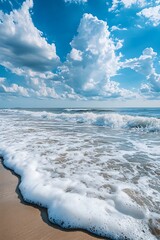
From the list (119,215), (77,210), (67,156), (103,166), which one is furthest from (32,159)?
(119,215)

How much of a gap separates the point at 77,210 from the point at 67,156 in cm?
319

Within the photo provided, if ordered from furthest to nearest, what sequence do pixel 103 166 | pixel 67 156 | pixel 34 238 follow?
pixel 67 156 < pixel 103 166 < pixel 34 238

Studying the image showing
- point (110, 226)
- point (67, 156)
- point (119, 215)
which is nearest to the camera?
point (110, 226)

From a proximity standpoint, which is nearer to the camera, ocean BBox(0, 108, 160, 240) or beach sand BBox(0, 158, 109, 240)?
beach sand BBox(0, 158, 109, 240)

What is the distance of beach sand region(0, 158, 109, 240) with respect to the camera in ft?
8.64

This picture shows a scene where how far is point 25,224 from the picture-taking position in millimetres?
2861

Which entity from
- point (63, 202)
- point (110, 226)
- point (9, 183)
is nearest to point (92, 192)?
point (63, 202)

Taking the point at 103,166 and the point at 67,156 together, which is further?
the point at 67,156

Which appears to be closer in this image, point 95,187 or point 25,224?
point 25,224

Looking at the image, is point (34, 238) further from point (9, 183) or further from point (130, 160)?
point (130, 160)

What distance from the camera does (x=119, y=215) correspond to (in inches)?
121

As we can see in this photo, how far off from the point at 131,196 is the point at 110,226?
0.98 m

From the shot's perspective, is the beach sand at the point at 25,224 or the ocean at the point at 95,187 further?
the ocean at the point at 95,187

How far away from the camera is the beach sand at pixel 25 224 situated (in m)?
2.63
